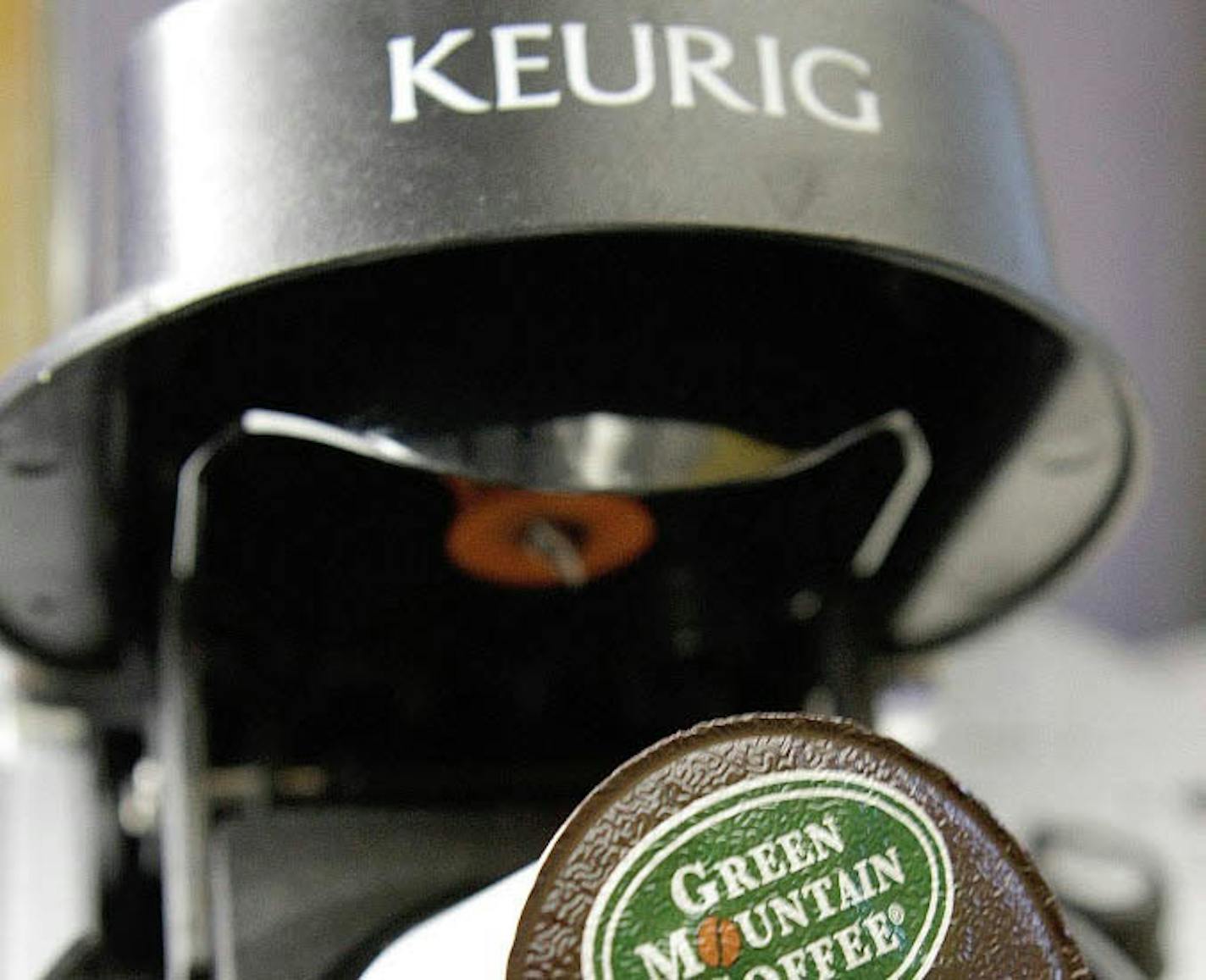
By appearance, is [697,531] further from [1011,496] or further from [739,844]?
[739,844]

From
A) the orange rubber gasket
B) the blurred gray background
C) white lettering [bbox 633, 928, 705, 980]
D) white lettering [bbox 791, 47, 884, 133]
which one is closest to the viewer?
white lettering [bbox 633, 928, 705, 980]

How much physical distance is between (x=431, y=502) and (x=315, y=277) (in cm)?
11

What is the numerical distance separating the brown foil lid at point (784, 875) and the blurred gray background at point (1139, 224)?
898mm

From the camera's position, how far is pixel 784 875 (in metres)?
0.39

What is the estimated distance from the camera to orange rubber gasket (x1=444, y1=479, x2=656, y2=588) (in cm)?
59

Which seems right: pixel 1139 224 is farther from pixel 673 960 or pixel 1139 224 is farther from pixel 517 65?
pixel 673 960

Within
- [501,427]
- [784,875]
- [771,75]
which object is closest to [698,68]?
[771,75]

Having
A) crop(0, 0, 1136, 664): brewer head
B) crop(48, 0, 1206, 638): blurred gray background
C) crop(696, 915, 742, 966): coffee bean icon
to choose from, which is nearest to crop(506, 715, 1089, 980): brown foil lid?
crop(696, 915, 742, 966): coffee bean icon

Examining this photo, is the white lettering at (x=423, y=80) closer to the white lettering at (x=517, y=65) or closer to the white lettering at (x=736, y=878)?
the white lettering at (x=517, y=65)

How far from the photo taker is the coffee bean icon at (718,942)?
14.9 inches

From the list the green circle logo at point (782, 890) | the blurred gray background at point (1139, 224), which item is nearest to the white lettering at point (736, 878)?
the green circle logo at point (782, 890)

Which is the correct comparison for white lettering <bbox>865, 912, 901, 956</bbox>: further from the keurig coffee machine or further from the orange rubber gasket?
the orange rubber gasket

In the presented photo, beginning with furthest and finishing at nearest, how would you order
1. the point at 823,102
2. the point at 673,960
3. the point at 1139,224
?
the point at 1139,224 < the point at 823,102 < the point at 673,960

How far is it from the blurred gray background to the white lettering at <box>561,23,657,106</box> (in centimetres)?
85
